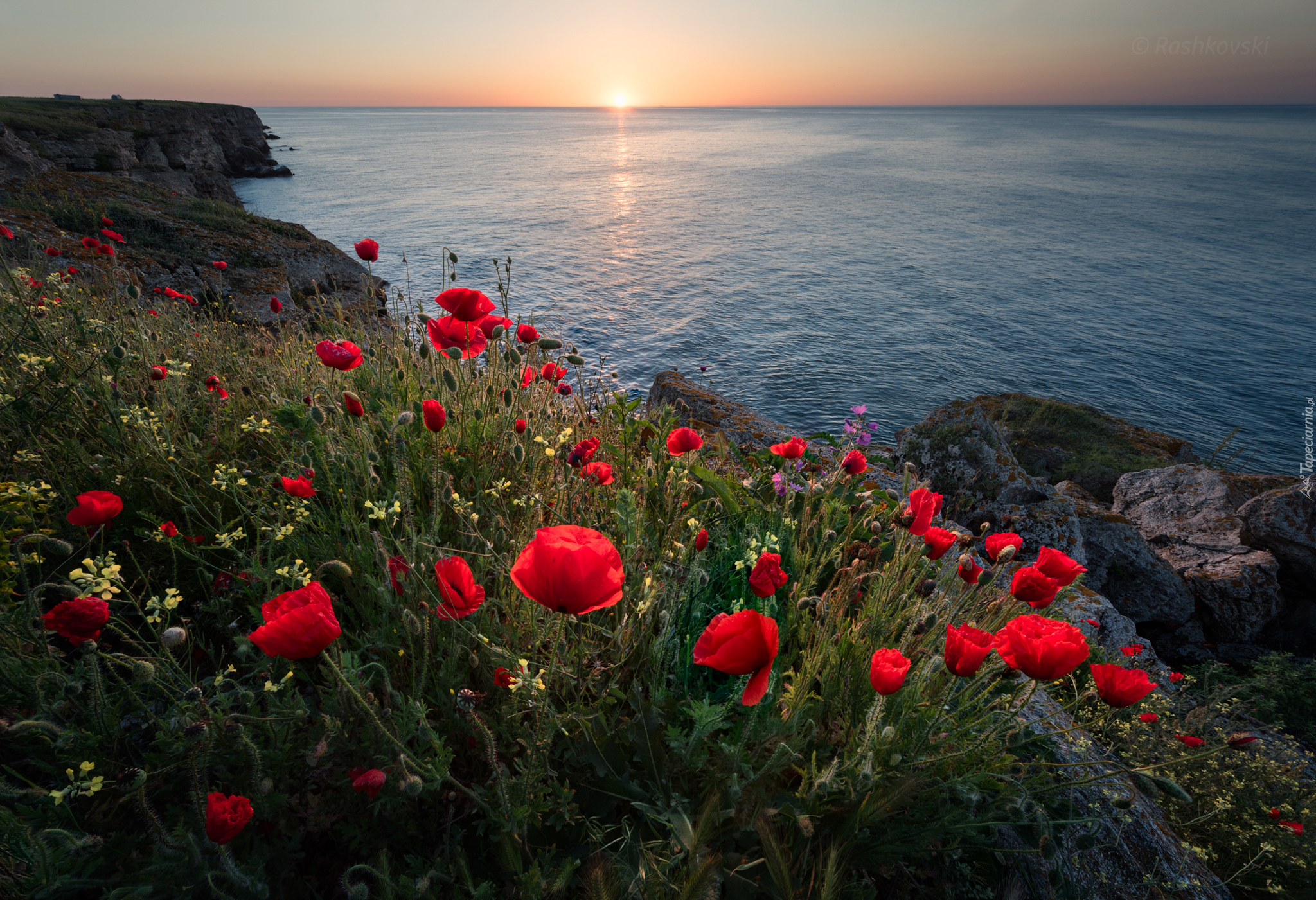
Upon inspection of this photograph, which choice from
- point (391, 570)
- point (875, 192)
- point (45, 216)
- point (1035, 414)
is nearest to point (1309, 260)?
point (875, 192)

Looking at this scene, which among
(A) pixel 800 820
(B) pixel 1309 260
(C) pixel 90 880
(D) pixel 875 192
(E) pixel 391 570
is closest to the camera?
(C) pixel 90 880

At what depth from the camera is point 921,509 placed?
7.16 feet

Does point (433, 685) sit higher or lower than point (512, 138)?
lower

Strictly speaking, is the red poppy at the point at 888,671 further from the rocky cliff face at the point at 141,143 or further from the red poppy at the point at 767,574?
the rocky cliff face at the point at 141,143

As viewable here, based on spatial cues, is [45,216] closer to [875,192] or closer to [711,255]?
[711,255]

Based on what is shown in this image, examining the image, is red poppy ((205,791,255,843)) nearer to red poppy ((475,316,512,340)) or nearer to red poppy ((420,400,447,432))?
red poppy ((420,400,447,432))

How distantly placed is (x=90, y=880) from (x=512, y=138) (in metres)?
125

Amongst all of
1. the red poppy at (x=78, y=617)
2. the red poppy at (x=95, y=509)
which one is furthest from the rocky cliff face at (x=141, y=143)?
the red poppy at (x=78, y=617)

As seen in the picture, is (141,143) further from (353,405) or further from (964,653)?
(964,653)

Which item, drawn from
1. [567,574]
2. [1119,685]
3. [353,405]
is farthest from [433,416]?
[1119,685]

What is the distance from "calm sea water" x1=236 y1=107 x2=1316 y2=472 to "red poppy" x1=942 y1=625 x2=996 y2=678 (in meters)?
10.9

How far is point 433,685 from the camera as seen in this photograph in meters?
1.99

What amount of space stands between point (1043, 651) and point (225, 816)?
2070mm

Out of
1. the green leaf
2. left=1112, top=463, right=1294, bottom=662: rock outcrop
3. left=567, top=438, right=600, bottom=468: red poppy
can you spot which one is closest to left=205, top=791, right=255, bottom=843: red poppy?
left=567, top=438, right=600, bottom=468: red poppy
